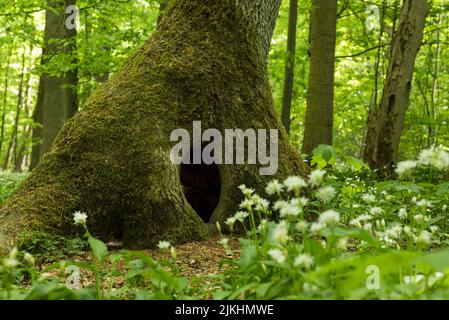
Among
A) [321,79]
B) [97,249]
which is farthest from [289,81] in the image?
[97,249]

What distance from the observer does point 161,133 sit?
4.96 meters

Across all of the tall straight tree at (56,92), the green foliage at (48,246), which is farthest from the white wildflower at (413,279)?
the tall straight tree at (56,92)

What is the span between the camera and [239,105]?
5414mm

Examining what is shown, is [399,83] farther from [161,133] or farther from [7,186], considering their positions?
[7,186]

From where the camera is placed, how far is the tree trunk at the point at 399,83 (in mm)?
9414

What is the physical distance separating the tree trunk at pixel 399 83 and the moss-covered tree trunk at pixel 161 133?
15.1 ft

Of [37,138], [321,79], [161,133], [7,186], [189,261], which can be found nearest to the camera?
[189,261]

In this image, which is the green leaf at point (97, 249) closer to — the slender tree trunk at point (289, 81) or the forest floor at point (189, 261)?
the forest floor at point (189, 261)

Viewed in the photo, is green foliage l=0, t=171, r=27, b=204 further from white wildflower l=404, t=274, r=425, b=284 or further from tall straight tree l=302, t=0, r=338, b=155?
white wildflower l=404, t=274, r=425, b=284

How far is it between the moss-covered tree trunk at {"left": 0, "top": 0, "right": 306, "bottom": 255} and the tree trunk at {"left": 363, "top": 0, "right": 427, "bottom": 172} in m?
4.61

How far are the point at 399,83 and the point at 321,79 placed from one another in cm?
154

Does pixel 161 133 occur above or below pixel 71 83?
below

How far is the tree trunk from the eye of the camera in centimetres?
941
